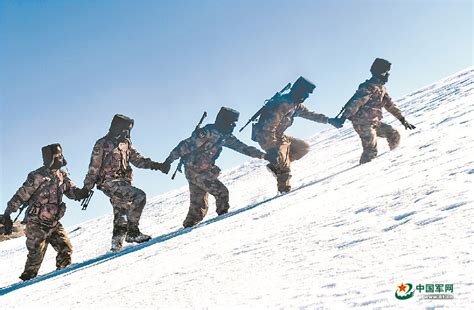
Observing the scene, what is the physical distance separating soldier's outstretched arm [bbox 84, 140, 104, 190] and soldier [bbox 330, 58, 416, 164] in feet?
16.3

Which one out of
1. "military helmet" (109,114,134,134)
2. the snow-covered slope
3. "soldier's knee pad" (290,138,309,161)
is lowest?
Answer: the snow-covered slope

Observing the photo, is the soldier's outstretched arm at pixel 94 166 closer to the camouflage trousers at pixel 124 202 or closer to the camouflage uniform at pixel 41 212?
the camouflage trousers at pixel 124 202

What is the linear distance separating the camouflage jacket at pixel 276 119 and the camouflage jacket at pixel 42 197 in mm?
4068

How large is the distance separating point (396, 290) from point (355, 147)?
12.1 m

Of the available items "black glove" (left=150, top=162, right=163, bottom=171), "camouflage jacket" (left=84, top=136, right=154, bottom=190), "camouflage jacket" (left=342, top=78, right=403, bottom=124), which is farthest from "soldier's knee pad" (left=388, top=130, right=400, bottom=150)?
"camouflage jacket" (left=84, top=136, right=154, bottom=190)

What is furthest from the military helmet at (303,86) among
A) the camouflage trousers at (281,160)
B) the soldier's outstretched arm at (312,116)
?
the camouflage trousers at (281,160)

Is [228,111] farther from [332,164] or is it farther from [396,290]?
[396,290]

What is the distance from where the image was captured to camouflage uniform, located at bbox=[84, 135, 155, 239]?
887cm

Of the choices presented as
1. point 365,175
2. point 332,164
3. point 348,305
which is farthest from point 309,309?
point 332,164

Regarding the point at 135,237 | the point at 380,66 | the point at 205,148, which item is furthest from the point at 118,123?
the point at 380,66

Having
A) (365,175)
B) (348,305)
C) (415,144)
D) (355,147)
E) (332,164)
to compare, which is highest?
(355,147)

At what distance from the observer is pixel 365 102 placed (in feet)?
35.6

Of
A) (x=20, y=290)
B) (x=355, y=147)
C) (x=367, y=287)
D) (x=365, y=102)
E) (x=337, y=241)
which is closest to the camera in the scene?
(x=367, y=287)

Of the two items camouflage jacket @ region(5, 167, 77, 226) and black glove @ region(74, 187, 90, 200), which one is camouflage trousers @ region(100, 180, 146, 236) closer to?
black glove @ region(74, 187, 90, 200)
